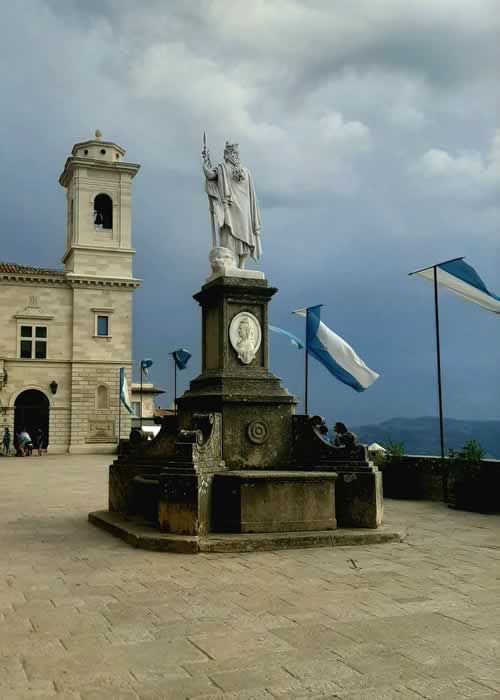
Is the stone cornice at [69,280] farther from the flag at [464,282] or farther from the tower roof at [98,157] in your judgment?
the flag at [464,282]

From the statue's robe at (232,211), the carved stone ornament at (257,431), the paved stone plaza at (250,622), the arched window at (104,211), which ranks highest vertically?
the arched window at (104,211)

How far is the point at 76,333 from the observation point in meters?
38.3

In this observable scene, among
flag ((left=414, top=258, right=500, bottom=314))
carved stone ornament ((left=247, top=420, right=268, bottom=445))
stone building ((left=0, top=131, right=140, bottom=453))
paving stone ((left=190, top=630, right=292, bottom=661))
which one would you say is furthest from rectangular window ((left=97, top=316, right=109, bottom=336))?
paving stone ((left=190, top=630, right=292, bottom=661))

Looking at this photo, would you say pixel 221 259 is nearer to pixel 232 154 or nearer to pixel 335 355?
pixel 232 154

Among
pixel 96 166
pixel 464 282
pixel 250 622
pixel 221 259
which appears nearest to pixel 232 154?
pixel 221 259

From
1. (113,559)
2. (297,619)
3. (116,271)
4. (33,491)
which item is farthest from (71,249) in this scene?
(297,619)

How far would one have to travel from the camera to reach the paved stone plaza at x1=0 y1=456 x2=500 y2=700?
12.8ft

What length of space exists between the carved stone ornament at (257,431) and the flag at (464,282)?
18.3 ft

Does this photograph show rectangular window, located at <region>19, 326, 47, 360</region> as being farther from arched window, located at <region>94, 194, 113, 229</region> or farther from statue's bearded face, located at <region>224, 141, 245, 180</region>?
statue's bearded face, located at <region>224, 141, 245, 180</region>

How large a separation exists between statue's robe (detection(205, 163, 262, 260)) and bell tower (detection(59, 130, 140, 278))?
97.3 ft

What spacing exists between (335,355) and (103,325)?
26.2 metres

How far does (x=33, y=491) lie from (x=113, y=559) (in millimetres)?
8780

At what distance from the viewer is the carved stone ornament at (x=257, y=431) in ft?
30.7

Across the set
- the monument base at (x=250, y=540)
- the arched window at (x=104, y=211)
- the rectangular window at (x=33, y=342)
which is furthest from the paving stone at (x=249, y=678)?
the arched window at (x=104, y=211)
